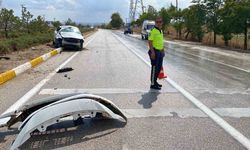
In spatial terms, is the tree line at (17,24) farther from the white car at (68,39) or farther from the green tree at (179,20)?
the green tree at (179,20)

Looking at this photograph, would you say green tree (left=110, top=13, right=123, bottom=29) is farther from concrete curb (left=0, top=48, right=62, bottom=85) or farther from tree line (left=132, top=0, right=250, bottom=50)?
concrete curb (left=0, top=48, right=62, bottom=85)

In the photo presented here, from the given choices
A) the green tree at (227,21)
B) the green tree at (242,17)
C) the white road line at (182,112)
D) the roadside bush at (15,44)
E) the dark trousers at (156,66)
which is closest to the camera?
the white road line at (182,112)

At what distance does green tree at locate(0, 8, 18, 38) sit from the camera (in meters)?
30.8

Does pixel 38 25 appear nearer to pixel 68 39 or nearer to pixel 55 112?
pixel 68 39

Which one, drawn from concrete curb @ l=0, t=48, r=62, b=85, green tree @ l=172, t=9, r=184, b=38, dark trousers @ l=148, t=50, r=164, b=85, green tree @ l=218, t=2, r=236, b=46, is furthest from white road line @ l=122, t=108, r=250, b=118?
green tree @ l=172, t=9, r=184, b=38

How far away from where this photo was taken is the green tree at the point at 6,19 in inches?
1212

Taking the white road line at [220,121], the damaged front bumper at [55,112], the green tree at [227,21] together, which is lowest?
the white road line at [220,121]

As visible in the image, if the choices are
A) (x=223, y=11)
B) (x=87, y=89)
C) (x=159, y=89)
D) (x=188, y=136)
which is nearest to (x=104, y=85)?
(x=87, y=89)

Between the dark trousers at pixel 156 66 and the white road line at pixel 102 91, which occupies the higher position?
the dark trousers at pixel 156 66

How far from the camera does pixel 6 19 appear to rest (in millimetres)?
31234

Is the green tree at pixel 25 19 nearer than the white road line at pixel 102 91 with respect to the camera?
No

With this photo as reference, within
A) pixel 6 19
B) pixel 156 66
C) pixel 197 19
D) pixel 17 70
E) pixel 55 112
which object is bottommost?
pixel 17 70

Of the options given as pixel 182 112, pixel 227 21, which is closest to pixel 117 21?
pixel 227 21

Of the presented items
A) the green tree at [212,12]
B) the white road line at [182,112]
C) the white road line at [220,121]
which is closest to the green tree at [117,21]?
the green tree at [212,12]
